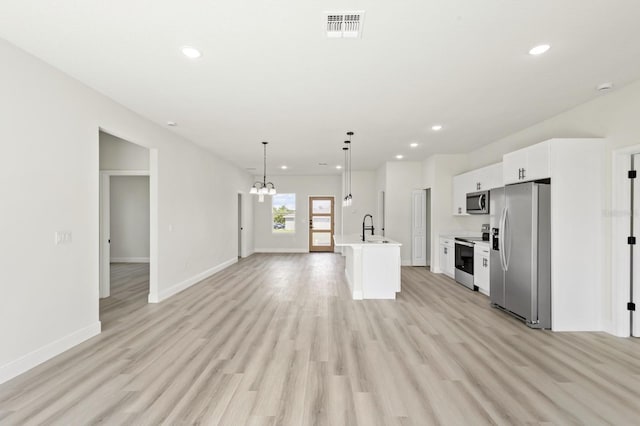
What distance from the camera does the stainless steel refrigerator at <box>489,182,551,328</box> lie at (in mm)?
3826

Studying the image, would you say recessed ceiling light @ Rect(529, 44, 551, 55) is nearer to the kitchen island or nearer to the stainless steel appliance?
the kitchen island

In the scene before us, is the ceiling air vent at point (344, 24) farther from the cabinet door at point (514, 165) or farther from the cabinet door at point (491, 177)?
the cabinet door at point (491, 177)

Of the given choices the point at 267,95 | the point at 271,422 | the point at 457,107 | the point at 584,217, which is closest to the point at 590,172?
the point at 584,217

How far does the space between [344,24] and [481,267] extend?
4.59 meters

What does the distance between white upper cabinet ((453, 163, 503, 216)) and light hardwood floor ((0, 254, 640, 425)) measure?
218 cm

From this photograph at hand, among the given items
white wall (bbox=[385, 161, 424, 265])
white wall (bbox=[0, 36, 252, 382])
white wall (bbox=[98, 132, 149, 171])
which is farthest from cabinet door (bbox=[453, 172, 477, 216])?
white wall (bbox=[98, 132, 149, 171])

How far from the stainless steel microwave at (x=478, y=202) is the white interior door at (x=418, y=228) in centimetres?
189

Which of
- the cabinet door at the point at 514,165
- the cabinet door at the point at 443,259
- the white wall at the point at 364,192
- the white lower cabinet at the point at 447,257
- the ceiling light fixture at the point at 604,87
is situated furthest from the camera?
the white wall at the point at 364,192

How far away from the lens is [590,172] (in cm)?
375

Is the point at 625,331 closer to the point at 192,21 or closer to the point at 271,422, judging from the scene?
the point at 271,422

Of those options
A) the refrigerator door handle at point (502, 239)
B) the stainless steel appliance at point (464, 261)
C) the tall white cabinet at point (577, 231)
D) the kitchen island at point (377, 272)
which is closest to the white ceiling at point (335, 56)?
the tall white cabinet at point (577, 231)

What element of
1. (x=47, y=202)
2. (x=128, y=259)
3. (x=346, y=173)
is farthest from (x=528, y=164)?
(x=128, y=259)

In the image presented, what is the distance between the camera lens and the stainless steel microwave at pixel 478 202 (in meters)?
5.66

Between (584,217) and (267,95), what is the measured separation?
13.2 feet
